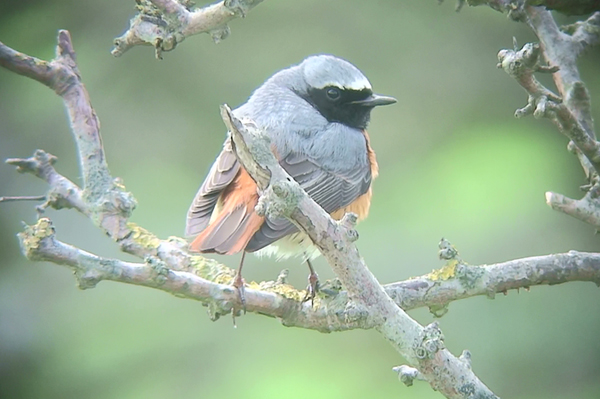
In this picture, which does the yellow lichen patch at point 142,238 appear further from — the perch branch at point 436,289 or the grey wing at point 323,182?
the grey wing at point 323,182

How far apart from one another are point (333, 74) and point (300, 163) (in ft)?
1.86

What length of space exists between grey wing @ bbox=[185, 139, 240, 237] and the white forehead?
67 cm

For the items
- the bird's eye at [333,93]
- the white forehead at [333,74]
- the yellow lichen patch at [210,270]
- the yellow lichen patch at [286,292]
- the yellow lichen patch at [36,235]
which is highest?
the white forehead at [333,74]

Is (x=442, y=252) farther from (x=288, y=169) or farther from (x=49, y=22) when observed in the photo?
(x=49, y=22)

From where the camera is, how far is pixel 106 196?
114 inches

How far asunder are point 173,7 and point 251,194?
0.82m

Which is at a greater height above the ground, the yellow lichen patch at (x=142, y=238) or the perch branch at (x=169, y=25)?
the perch branch at (x=169, y=25)

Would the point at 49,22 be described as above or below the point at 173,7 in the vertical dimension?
above

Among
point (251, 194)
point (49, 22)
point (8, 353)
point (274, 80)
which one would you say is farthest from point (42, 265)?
point (251, 194)

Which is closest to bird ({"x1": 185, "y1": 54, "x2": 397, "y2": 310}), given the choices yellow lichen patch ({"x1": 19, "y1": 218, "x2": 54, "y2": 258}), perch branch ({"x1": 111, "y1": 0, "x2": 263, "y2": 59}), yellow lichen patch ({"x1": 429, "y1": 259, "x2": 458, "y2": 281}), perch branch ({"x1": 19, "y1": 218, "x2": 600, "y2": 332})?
perch branch ({"x1": 19, "y1": 218, "x2": 600, "y2": 332})

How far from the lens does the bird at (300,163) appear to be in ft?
9.59

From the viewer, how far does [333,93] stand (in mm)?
3670

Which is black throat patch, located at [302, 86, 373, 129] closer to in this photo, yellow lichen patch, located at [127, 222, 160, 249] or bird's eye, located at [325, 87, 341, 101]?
bird's eye, located at [325, 87, 341, 101]

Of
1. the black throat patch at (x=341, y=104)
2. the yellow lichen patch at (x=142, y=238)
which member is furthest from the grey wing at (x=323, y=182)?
the yellow lichen patch at (x=142, y=238)
